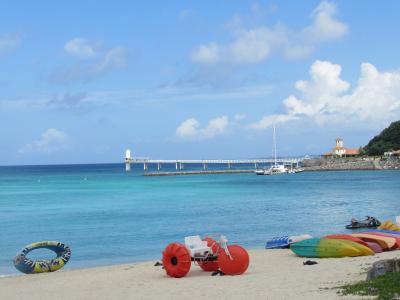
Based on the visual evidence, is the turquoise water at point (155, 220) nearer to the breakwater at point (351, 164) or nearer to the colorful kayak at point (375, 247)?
the colorful kayak at point (375, 247)

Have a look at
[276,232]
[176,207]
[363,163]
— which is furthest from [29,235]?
[363,163]

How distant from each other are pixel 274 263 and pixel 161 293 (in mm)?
5908

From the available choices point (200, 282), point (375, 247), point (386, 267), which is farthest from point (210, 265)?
point (375, 247)

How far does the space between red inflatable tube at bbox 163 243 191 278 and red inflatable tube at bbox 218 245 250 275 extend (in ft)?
2.90

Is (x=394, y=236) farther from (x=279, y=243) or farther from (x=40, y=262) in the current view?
(x=40, y=262)

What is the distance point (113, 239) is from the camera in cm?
3142

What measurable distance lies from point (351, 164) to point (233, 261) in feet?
406

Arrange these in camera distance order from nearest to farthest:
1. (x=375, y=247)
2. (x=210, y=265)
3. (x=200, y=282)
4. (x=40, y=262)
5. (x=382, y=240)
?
1. (x=200, y=282)
2. (x=210, y=265)
3. (x=375, y=247)
4. (x=382, y=240)
5. (x=40, y=262)

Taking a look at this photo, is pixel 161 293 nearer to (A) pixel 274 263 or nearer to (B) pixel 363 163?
(A) pixel 274 263

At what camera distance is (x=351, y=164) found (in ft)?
448

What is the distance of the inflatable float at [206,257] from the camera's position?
16.8 metres

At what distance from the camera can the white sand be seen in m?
13.8

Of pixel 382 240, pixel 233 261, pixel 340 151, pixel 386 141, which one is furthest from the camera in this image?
pixel 340 151

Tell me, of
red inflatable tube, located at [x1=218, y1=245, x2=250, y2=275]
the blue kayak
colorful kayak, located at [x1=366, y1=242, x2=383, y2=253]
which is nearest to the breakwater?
the blue kayak
